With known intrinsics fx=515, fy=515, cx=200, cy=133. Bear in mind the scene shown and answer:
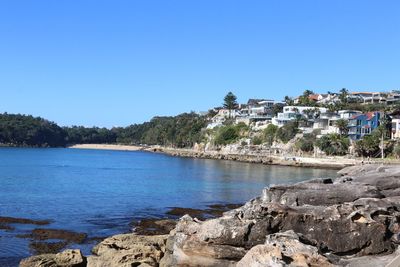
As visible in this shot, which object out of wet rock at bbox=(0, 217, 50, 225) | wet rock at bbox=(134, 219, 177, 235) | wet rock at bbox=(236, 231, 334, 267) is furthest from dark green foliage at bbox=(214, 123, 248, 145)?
wet rock at bbox=(236, 231, 334, 267)

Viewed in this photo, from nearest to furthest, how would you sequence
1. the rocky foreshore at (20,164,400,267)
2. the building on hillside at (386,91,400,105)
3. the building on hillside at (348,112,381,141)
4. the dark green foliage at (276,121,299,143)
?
the rocky foreshore at (20,164,400,267) < the building on hillside at (348,112,381,141) < the dark green foliage at (276,121,299,143) < the building on hillside at (386,91,400,105)

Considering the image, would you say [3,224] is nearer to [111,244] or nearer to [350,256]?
[111,244]

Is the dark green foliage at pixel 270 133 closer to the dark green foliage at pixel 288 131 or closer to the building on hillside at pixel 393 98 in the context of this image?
the dark green foliage at pixel 288 131

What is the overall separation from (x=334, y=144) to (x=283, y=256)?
119170 mm

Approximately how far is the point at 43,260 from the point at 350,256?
37.4 feet

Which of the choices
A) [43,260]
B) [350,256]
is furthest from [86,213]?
[350,256]

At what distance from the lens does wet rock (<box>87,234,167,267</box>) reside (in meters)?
19.0

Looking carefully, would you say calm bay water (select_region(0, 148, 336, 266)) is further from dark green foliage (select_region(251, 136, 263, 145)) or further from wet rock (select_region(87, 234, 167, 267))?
dark green foliage (select_region(251, 136, 263, 145))

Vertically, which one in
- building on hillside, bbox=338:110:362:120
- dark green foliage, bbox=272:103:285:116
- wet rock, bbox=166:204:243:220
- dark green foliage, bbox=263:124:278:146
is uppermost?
dark green foliage, bbox=272:103:285:116

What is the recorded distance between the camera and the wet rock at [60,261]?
19.5 metres

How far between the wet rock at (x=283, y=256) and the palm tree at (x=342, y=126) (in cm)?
12413

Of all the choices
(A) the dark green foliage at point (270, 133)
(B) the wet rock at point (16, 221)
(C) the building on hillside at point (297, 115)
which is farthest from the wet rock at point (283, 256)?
(A) the dark green foliage at point (270, 133)

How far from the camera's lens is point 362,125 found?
436 ft

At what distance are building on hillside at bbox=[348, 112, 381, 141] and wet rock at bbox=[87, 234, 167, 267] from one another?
11776cm
